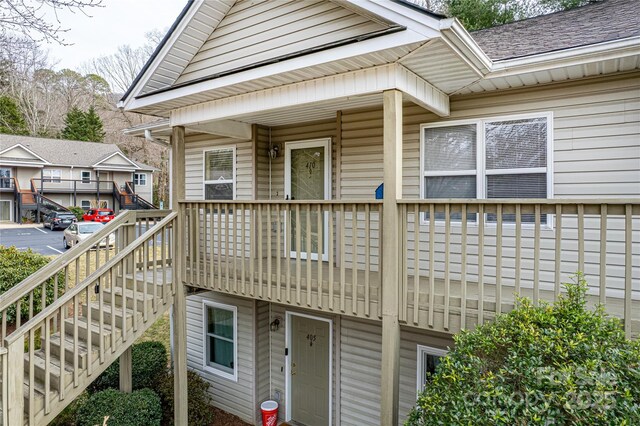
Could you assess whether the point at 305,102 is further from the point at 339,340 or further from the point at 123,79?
the point at 123,79

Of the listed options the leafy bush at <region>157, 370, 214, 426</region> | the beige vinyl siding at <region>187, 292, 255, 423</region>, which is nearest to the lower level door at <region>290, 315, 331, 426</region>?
the beige vinyl siding at <region>187, 292, 255, 423</region>

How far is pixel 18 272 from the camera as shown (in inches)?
394

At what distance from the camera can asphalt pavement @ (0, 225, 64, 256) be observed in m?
19.3

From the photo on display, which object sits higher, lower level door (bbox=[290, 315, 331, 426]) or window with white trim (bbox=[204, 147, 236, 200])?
window with white trim (bbox=[204, 147, 236, 200])

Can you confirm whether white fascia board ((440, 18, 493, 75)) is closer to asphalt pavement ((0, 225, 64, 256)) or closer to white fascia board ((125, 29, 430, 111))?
white fascia board ((125, 29, 430, 111))

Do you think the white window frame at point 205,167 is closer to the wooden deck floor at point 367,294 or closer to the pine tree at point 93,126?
the wooden deck floor at point 367,294

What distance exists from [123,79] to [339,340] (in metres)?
39.5

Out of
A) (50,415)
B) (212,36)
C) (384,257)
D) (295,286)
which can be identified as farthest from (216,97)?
(50,415)

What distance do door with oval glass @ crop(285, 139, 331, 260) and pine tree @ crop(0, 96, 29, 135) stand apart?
116 ft

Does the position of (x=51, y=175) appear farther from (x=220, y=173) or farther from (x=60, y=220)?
(x=220, y=173)

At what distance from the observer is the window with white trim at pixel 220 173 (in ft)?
25.0

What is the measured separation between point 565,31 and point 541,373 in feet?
14.7

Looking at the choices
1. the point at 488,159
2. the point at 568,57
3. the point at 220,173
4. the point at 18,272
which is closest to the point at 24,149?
the point at 18,272

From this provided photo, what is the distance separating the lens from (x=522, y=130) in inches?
184
